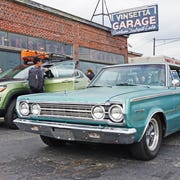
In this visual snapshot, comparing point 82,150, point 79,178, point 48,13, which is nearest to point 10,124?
point 82,150

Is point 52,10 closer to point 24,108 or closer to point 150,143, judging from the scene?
point 24,108

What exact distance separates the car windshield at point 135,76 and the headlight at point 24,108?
1569mm

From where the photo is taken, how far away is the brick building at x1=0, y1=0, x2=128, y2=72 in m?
13.5

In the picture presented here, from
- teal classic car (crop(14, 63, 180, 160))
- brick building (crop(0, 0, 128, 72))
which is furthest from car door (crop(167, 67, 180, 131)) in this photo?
brick building (crop(0, 0, 128, 72))

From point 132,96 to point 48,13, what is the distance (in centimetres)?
1236

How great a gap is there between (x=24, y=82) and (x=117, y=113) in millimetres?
4695

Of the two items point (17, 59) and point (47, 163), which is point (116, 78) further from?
point (17, 59)

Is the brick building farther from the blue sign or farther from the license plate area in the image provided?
the license plate area

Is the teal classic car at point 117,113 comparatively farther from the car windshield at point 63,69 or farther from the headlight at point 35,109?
the car windshield at point 63,69

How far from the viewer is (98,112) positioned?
13.7 feet

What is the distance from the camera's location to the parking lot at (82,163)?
156 inches

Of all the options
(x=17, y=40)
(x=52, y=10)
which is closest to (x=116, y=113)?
(x=17, y=40)

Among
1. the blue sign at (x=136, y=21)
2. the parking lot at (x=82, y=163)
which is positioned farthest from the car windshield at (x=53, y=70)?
the blue sign at (x=136, y=21)

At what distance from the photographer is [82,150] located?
526 centimetres
